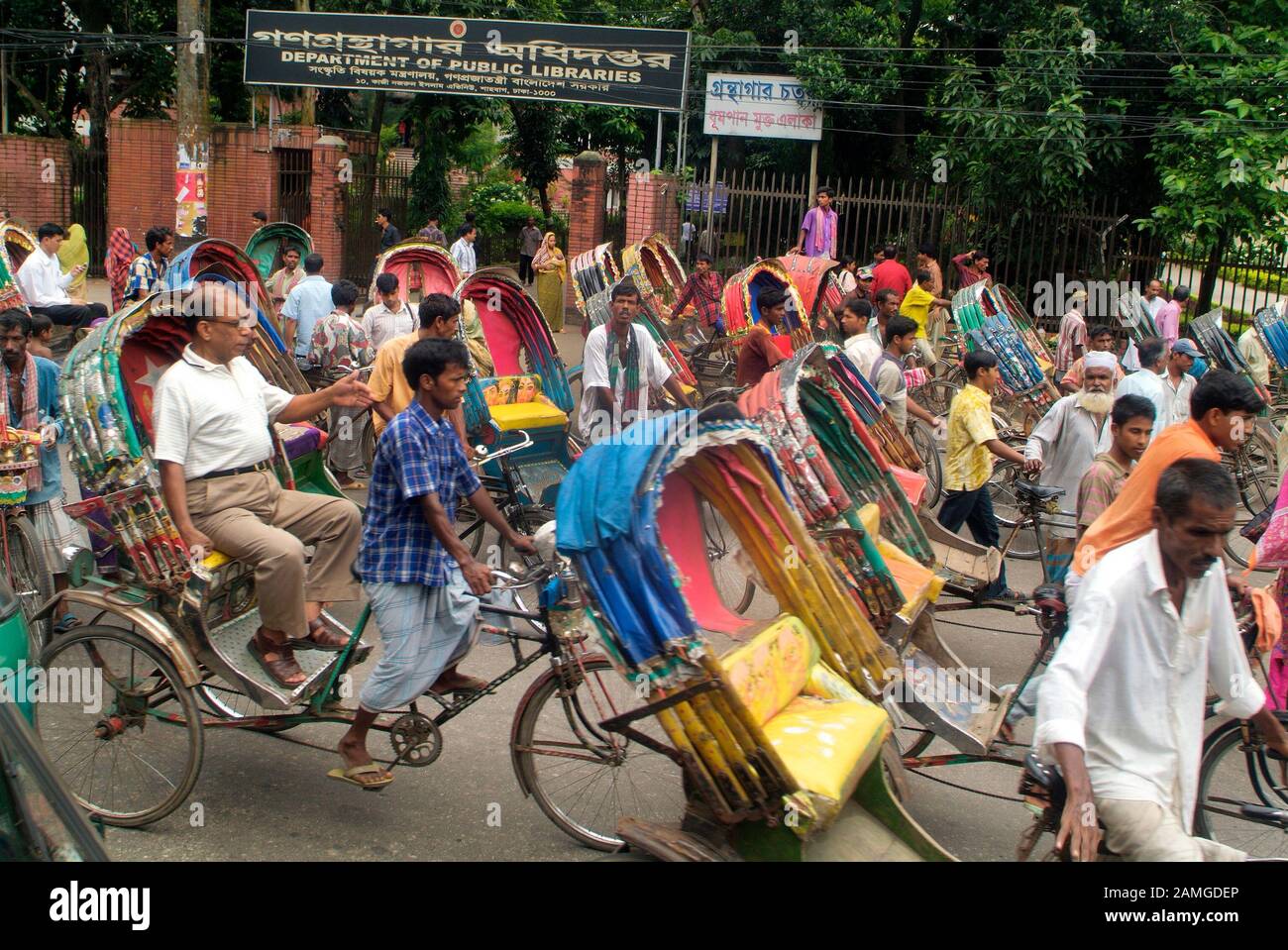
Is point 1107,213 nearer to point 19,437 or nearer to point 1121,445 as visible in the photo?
point 1121,445

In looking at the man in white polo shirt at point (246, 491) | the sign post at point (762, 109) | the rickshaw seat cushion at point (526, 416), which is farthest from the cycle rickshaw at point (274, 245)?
the sign post at point (762, 109)

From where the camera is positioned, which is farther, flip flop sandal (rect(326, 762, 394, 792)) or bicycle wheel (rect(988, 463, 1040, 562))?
bicycle wheel (rect(988, 463, 1040, 562))

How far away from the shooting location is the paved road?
434cm

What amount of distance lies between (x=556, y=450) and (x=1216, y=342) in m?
5.89

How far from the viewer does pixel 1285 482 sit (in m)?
4.91

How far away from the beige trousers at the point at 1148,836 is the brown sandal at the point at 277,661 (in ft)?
9.70

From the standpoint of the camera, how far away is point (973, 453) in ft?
22.5

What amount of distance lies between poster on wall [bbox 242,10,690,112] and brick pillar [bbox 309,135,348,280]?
1632 millimetres

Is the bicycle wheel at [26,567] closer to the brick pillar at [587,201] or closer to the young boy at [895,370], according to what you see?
the young boy at [895,370]

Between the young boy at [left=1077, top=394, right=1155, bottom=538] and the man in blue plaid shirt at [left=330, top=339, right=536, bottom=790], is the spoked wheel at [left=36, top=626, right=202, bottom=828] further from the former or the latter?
the young boy at [left=1077, top=394, right=1155, bottom=538]

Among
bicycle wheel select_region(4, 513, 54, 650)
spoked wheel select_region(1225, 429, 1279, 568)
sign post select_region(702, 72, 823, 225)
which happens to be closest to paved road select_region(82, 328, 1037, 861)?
bicycle wheel select_region(4, 513, 54, 650)

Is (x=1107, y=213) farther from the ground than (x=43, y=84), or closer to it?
closer to it

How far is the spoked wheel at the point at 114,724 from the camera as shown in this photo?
443cm
